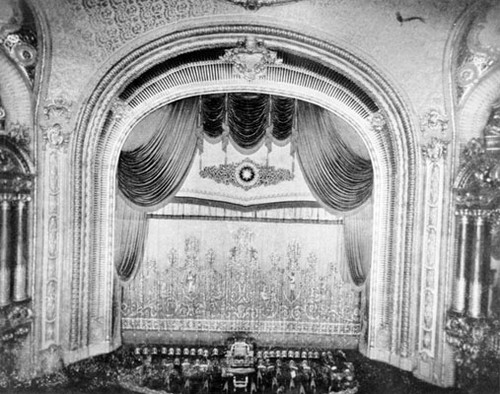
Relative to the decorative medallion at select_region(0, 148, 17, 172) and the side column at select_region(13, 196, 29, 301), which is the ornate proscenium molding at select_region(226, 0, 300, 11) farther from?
the side column at select_region(13, 196, 29, 301)

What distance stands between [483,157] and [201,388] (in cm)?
456

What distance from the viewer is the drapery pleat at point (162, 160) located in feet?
24.7

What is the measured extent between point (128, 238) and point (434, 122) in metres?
4.52

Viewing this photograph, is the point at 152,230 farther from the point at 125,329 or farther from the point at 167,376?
the point at 167,376

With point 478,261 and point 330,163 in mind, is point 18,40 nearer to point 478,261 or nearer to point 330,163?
point 330,163

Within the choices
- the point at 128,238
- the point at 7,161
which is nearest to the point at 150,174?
the point at 128,238

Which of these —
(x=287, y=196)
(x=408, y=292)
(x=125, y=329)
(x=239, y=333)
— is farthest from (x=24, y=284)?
(x=408, y=292)

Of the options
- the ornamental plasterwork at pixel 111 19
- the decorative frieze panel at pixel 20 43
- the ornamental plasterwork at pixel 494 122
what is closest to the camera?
the decorative frieze panel at pixel 20 43

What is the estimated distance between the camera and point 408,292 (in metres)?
7.18

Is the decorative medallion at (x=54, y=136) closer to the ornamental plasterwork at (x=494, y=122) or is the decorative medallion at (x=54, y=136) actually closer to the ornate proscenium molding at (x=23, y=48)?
the ornate proscenium molding at (x=23, y=48)

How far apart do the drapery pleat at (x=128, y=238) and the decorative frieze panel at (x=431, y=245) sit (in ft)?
13.1

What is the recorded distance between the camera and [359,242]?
25.6 feet

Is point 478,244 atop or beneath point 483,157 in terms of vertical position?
beneath

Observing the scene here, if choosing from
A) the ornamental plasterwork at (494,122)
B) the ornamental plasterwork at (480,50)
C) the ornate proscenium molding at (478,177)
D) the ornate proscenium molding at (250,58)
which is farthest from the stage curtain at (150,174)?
the ornamental plasterwork at (494,122)
